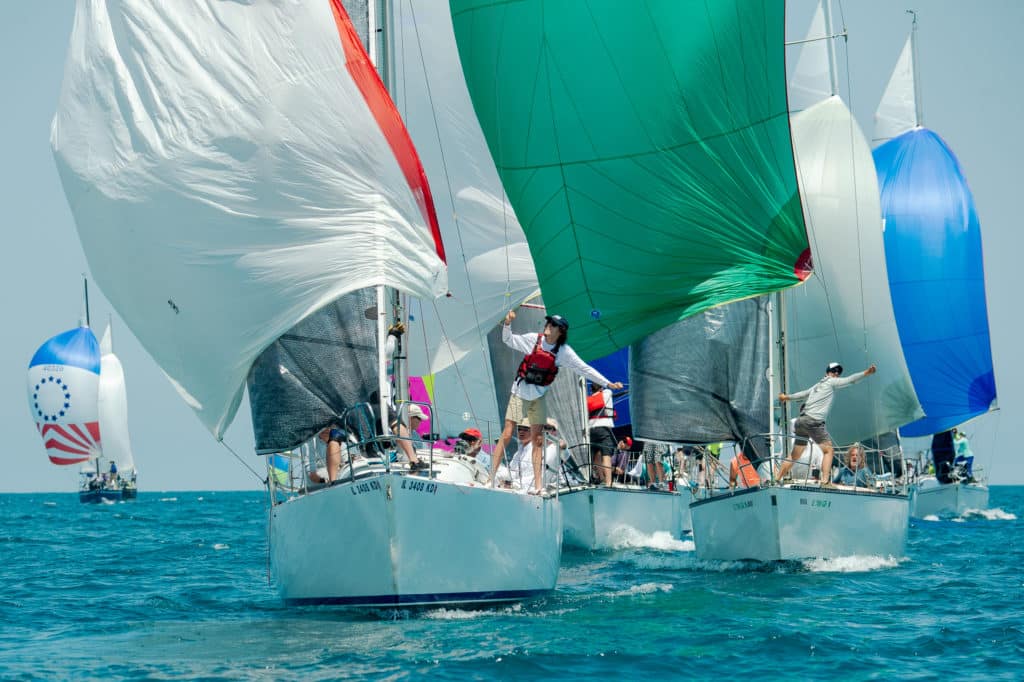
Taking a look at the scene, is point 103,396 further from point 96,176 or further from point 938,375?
point 96,176

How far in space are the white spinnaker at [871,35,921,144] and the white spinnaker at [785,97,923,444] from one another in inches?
449

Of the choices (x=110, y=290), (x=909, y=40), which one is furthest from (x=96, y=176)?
(x=909, y=40)

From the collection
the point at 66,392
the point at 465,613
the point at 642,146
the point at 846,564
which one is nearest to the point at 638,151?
the point at 642,146

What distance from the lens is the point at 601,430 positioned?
2456 cm

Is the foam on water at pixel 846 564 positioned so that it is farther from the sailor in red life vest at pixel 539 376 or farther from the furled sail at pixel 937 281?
the furled sail at pixel 937 281

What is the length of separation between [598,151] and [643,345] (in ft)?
18.5

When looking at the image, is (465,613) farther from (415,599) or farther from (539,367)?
(539,367)

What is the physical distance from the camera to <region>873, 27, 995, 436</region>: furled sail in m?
29.6

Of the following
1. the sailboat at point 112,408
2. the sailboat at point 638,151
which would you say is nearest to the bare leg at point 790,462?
the sailboat at point 638,151

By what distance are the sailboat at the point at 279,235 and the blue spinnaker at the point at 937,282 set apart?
1832cm

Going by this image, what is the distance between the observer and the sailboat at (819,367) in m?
16.7

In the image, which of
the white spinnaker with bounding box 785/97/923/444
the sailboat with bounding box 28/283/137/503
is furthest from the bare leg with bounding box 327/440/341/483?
the sailboat with bounding box 28/283/137/503

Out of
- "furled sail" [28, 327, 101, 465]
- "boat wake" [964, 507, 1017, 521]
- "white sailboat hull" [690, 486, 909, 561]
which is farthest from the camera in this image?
"furled sail" [28, 327, 101, 465]

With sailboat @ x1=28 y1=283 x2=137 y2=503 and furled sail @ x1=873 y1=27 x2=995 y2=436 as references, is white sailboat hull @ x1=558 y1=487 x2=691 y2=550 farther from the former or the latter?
sailboat @ x1=28 y1=283 x2=137 y2=503
